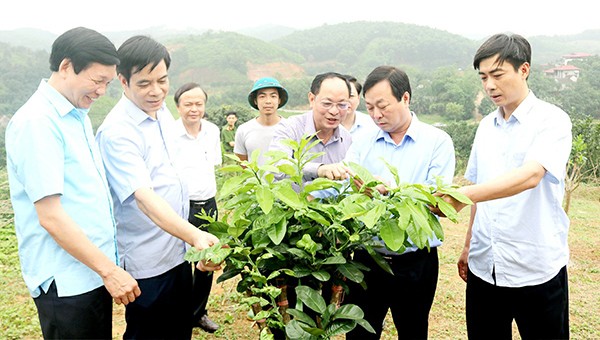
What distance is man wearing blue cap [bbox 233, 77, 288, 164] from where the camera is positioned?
3564 millimetres

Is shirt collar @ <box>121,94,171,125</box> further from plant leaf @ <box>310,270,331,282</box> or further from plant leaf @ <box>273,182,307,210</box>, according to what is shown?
plant leaf @ <box>310,270,331,282</box>

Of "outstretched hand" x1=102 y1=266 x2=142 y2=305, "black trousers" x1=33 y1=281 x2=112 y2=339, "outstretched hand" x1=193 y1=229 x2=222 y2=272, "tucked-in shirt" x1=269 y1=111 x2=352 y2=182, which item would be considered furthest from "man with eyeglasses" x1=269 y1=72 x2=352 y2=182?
"black trousers" x1=33 y1=281 x2=112 y2=339

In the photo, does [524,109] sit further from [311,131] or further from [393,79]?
[311,131]

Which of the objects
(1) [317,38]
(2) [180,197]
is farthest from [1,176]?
(1) [317,38]

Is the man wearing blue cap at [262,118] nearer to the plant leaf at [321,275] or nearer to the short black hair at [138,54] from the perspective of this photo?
the short black hair at [138,54]

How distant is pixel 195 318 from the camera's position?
3.30m

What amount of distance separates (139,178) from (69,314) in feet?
1.62

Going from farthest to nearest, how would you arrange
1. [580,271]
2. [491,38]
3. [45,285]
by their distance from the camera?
[580,271], [491,38], [45,285]

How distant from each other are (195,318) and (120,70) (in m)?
2.05

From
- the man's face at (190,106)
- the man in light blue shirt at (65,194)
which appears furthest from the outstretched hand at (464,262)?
the man's face at (190,106)

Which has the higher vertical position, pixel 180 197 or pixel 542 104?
pixel 542 104

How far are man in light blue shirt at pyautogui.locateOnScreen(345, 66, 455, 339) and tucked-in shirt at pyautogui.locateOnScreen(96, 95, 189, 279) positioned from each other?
30.2 inches

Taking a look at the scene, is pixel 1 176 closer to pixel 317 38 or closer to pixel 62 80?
pixel 62 80

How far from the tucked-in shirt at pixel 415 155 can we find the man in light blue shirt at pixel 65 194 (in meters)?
1.07
